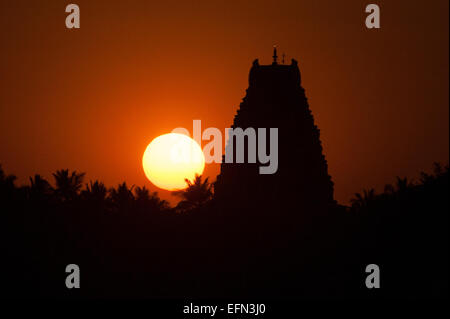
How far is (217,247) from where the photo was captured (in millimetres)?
57312

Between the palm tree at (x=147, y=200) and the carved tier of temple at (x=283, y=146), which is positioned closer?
the palm tree at (x=147, y=200)

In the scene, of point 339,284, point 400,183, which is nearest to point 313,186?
point 400,183

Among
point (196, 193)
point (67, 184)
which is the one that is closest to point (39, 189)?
point (67, 184)

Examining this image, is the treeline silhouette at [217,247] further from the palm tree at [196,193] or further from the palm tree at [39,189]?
the palm tree at [196,193]

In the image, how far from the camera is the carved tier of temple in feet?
241

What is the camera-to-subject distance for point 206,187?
75938 millimetres

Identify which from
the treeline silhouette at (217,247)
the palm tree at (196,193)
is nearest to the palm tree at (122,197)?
the treeline silhouette at (217,247)

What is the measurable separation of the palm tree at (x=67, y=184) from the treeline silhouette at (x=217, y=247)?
8 cm

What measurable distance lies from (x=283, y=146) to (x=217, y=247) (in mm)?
17566

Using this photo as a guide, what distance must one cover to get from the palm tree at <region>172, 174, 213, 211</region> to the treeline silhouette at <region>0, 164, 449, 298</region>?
1068cm

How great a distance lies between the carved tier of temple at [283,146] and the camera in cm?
7350

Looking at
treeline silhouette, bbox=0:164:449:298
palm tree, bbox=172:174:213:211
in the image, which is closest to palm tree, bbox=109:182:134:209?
treeline silhouette, bbox=0:164:449:298
